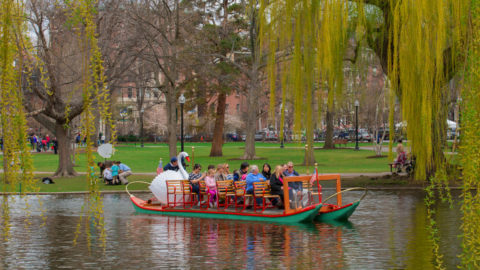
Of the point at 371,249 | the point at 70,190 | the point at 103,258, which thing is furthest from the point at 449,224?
the point at 70,190

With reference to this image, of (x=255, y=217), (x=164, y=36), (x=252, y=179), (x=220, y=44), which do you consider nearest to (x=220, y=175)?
(x=252, y=179)

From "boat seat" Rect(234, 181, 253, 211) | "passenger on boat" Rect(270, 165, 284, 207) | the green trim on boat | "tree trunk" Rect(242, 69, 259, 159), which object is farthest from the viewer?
"tree trunk" Rect(242, 69, 259, 159)

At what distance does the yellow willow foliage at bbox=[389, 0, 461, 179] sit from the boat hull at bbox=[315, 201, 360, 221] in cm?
230

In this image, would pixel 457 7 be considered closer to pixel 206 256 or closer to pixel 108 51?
pixel 206 256

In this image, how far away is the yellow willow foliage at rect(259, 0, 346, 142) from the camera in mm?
16750

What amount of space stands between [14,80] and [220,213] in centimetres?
1115

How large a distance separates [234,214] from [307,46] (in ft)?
17.4

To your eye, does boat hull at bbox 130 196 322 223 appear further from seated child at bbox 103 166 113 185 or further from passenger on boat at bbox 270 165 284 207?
seated child at bbox 103 166 113 185

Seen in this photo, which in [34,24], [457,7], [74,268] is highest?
[34,24]

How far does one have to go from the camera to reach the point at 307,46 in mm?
17109

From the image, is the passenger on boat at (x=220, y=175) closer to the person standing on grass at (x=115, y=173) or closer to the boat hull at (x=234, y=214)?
the boat hull at (x=234, y=214)

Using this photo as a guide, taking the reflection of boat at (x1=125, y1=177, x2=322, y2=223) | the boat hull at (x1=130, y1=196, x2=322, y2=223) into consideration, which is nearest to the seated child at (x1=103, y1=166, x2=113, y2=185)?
the reflection of boat at (x1=125, y1=177, x2=322, y2=223)

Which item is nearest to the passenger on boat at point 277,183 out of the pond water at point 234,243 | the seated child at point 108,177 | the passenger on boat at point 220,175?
the pond water at point 234,243

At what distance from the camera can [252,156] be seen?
52.3 metres
